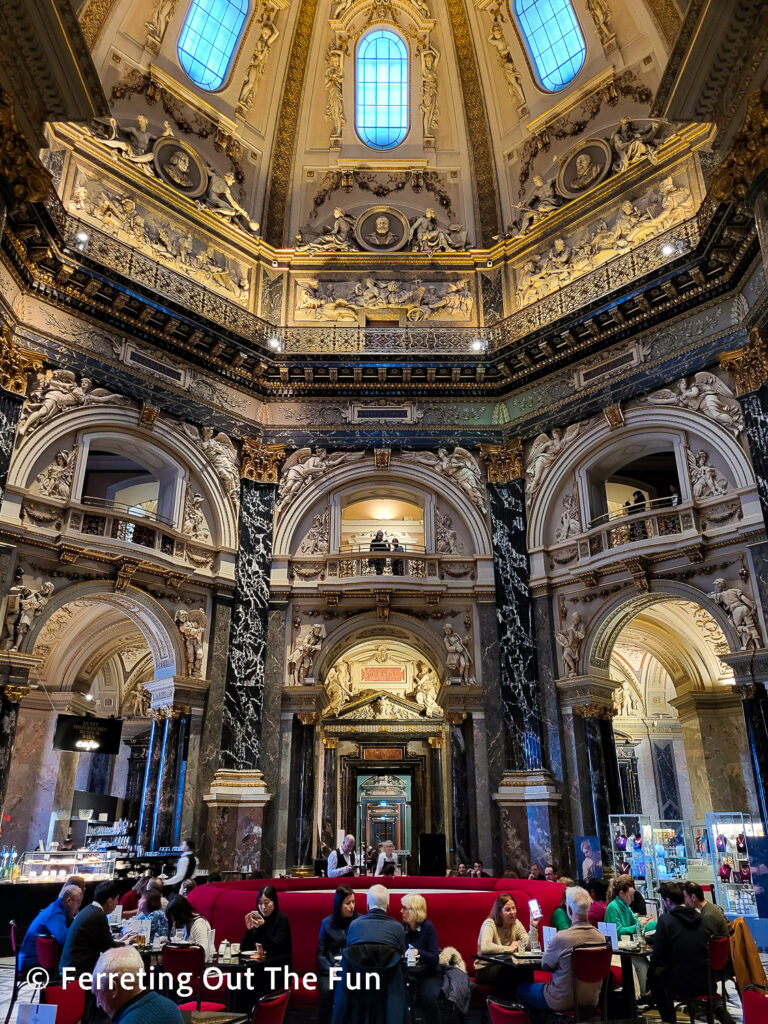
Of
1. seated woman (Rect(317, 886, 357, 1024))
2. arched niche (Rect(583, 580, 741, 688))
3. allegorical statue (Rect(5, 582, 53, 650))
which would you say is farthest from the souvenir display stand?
allegorical statue (Rect(5, 582, 53, 650))

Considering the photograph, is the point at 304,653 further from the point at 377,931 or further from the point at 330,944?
the point at 377,931

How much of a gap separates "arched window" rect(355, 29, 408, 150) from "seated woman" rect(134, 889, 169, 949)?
2008 cm

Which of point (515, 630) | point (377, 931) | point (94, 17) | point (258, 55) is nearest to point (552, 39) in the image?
point (258, 55)

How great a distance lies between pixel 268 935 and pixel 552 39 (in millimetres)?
21506

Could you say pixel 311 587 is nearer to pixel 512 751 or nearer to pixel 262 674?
pixel 262 674

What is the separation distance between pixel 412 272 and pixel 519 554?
26.4ft

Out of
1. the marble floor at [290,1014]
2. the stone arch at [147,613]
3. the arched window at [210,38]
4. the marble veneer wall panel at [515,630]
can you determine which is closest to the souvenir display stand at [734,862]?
the marble floor at [290,1014]

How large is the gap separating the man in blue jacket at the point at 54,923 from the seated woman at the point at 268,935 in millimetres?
1680

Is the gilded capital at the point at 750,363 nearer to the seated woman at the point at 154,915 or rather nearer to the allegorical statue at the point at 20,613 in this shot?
the seated woman at the point at 154,915

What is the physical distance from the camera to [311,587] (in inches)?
698

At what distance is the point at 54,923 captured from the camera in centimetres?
727

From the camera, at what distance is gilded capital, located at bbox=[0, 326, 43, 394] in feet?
46.7

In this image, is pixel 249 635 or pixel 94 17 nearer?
pixel 249 635

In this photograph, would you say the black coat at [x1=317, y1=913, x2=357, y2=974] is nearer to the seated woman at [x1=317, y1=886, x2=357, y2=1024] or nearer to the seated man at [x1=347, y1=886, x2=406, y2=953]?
the seated woman at [x1=317, y1=886, x2=357, y2=1024]
